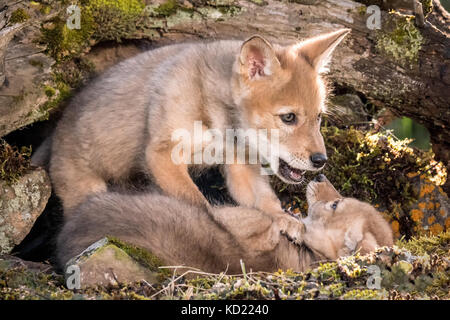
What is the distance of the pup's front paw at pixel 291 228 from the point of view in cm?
439

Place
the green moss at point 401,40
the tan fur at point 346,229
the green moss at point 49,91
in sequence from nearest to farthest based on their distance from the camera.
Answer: the tan fur at point 346,229, the green moss at point 49,91, the green moss at point 401,40

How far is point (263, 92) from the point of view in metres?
4.36

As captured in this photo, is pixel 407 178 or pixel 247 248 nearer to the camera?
pixel 247 248

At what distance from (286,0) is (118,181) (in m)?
2.61

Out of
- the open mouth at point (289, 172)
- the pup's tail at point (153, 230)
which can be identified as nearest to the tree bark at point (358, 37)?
the open mouth at point (289, 172)

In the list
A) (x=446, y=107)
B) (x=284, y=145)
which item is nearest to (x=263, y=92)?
(x=284, y=145)

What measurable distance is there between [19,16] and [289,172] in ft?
8.87

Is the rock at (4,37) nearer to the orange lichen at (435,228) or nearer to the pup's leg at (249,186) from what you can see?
the pup's leg at (249,186)

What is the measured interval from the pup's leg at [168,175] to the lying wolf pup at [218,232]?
347 mm

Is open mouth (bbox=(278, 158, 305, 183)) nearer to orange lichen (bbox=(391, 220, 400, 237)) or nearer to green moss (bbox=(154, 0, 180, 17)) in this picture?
orange lichen (bbox=(391, 220, 400, 237))

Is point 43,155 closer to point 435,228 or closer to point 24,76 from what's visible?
point 24,76

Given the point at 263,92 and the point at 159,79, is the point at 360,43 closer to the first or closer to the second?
the point at 263,92

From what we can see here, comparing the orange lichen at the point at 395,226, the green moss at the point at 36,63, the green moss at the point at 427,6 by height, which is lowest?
the orange lichen at the point at 395,226

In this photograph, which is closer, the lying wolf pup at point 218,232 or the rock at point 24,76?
the lying wolf pup at point 218,232
